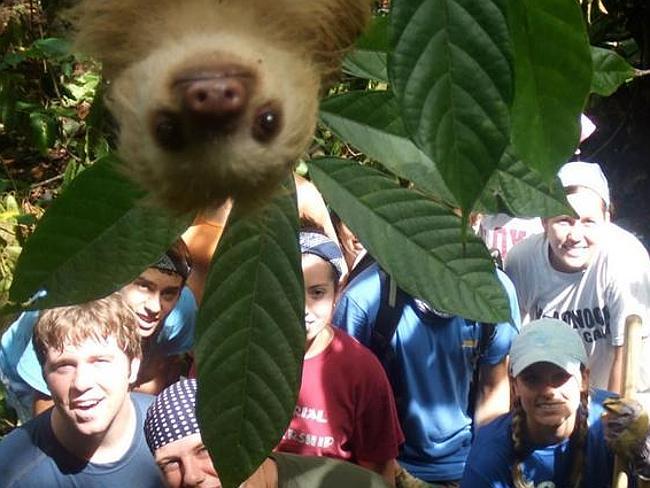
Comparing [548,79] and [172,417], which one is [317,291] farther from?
[548,79]

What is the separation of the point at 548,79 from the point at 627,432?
130 centimetres

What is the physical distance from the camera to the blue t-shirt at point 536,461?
5.32 ft

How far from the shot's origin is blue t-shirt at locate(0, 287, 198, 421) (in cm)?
149

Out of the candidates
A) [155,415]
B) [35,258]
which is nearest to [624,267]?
[155,415]

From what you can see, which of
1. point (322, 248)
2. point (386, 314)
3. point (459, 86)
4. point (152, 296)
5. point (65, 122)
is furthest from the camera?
point (65, 122)

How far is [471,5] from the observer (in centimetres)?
45

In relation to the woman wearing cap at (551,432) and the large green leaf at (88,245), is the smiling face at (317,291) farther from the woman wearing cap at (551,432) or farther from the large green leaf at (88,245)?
the large green leaf at (88,245)

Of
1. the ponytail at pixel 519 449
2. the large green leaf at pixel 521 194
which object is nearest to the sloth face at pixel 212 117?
the large green leaf at pixel 521 194

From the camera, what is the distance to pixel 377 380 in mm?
1624

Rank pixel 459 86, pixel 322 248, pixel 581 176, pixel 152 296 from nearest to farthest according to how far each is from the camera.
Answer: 1. pixel 459 86
2. pixel 152 296
3. pixel 322 248
4. pixel 581 176

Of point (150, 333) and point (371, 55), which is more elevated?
point (371, 55)

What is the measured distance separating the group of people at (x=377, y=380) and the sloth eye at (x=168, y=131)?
48 cm

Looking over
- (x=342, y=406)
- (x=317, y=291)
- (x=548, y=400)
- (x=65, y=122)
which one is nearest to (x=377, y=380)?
(x=342, y=406)

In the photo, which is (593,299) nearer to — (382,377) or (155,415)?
(382,377)
